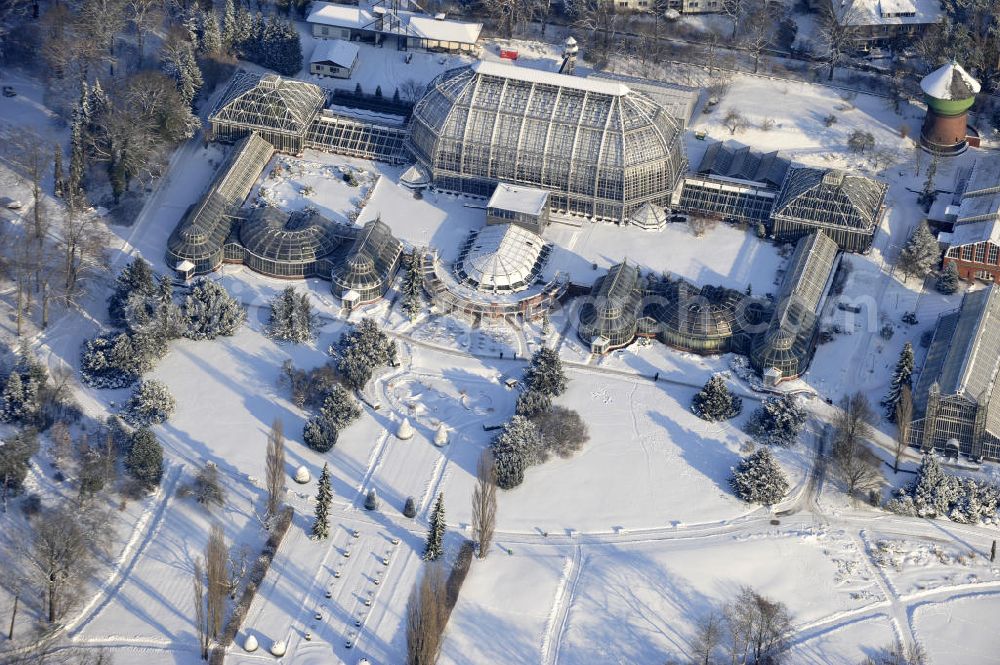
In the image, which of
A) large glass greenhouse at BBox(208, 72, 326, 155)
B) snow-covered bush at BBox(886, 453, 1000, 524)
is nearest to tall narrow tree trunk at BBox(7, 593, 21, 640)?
large glass greenhouse at BBox(208, 72, 326, 155)

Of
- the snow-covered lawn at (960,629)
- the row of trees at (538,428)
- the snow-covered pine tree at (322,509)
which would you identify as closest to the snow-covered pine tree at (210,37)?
the row of trees at (538,428)

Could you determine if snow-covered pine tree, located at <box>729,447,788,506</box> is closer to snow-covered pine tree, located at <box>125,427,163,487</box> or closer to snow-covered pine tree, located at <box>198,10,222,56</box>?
snow-covered pine tree, located at <box>125,427,163,487</box>

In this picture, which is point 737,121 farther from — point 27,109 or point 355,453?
point 27,109

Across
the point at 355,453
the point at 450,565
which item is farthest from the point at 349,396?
the point at 450,565

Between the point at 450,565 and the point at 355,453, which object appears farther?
the point at 355,453

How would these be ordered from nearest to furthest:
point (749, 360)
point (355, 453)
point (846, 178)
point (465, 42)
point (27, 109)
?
1. point (355, 453)
2. point (749, 360)
3. point (846, 178)
4. point (27, 109)
5. point (465, 42)
